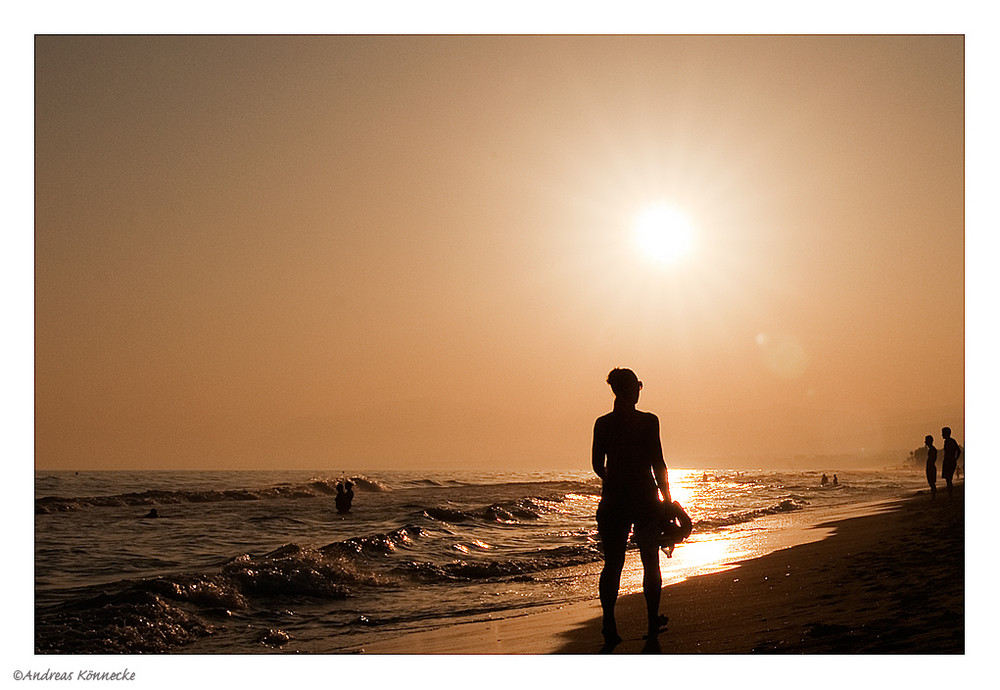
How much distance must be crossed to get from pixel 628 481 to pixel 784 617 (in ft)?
6.28

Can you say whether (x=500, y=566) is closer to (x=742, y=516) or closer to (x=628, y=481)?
(x=628, y=481)

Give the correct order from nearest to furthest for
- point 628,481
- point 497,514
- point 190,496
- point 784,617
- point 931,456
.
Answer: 1. point 628,481
2. point 784,617
3. point 931,456
4. point 497,514
5. point 190,496

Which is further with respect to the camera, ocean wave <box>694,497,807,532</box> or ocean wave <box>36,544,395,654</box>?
ocean wave <box>694,497,807,532</box>

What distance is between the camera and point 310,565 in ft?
37.3

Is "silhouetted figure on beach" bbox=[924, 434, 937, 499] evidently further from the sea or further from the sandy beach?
the sandy beach

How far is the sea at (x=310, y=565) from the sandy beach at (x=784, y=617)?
0.73m

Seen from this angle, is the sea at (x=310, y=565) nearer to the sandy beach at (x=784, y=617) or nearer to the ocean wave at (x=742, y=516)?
the ocean wave at (x=742, y=516)

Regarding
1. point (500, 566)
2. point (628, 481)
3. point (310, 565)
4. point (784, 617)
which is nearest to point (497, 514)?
point (500, 566)

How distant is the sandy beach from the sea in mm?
728

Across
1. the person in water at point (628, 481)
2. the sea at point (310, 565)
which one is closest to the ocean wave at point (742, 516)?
the sea at point (310, 565)

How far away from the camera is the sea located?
848 cm

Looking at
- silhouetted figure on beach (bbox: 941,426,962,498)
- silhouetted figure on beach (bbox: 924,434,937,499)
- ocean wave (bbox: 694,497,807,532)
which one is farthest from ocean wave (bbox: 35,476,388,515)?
silhouetted figure on beach (bbox: 941,426,962,498)
